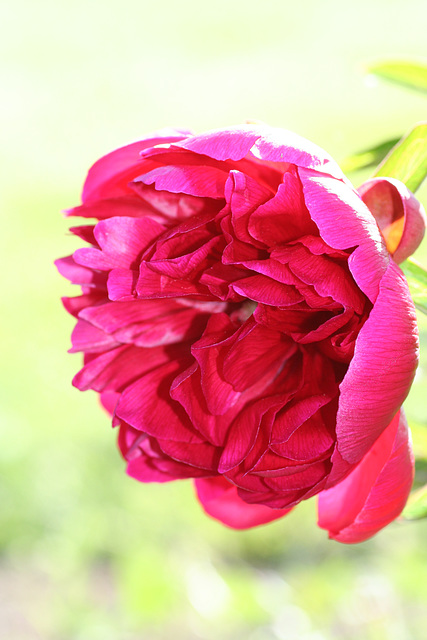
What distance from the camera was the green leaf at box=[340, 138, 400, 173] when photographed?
1.41 ft

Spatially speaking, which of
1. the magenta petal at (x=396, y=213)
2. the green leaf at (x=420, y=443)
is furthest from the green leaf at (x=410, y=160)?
the green leaf at (x=420, y=443)

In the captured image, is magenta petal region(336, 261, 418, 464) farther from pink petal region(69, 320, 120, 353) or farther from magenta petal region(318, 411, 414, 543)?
pink petal region(69, 320, 120, 353)

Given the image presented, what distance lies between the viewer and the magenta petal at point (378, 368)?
0.92ft

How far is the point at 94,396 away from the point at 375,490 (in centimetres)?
146

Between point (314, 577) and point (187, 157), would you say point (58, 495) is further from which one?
point (187, 157)

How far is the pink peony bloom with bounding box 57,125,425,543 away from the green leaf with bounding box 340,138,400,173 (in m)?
0.10

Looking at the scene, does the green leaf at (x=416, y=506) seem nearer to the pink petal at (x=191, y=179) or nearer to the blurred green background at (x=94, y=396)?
the blurred green background at (x=94, y=396)

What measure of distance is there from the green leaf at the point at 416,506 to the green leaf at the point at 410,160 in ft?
0.49

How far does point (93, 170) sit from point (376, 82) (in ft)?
0.72

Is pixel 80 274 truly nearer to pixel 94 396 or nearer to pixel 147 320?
pixel 147 320

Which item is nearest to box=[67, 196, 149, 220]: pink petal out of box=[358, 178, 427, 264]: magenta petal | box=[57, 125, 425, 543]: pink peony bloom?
box=[57, 125, 425, 543]: pink peony bloom

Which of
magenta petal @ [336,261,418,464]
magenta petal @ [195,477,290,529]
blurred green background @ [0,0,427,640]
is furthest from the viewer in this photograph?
blurred green background @ [0,0,427,640]

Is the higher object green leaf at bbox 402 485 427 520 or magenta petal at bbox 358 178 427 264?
magenta petal at bbox 358 178 427 264

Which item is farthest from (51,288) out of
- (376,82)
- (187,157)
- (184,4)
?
(184,4)
